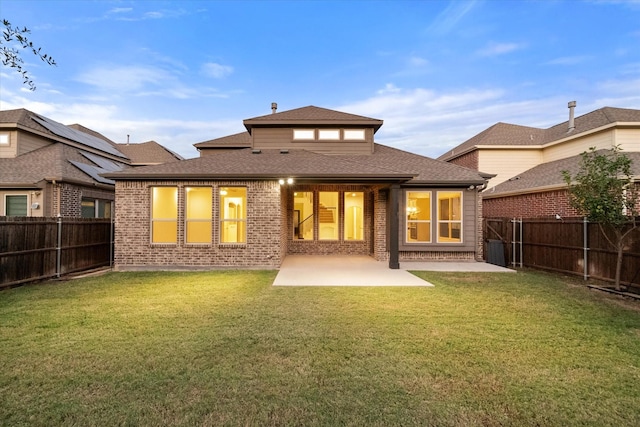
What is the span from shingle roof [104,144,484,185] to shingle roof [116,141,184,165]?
11.9 meters

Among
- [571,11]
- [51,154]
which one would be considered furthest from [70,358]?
[571,11]

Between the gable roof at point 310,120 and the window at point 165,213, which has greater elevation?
the gable roof at point 310,120

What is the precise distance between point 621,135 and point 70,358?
63.2 ft

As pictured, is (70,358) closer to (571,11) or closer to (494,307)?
(494,307)

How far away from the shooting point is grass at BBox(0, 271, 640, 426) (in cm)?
251

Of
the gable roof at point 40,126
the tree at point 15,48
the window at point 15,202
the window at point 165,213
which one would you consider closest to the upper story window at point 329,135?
the window at point 165,213

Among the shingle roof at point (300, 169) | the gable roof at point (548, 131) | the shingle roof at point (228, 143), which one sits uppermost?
the gable roof at point (548, 131)

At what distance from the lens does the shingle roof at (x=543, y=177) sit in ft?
39.6

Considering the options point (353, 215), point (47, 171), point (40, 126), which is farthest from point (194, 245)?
point (40, 126)

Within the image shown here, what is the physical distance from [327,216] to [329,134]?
3.60m

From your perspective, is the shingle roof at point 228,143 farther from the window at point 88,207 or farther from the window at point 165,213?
the window at point 165,213

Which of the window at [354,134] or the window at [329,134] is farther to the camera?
the window at [354,134]

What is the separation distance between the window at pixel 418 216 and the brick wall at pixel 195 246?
494 cm

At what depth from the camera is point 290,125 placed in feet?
42.7
